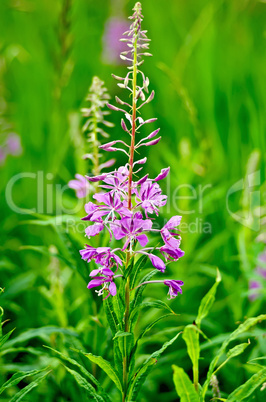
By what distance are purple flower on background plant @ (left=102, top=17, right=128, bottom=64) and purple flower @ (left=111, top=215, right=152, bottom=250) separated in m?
3.76

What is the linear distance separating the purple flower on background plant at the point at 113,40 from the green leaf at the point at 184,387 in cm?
395

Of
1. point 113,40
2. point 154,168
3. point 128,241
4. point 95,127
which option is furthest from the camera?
point 113,40

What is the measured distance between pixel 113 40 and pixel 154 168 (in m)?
2.07

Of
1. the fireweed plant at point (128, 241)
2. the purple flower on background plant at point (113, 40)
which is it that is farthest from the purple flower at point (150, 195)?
the purple flower on background plant at point (113, 40)

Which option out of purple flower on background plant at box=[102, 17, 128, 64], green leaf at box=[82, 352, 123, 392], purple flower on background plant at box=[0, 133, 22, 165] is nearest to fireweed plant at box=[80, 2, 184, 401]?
green leaf at box=[82, 352, 123, 392]

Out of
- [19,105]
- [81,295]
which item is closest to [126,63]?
[19,105]

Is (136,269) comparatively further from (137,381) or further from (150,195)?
(137,381)

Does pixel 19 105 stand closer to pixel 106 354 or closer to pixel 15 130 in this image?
pixel 15 130

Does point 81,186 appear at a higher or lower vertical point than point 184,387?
higher

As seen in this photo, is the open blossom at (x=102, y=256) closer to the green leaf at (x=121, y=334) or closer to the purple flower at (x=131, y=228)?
the purple flower at (x=131, y=228)

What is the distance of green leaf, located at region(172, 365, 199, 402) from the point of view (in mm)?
1295

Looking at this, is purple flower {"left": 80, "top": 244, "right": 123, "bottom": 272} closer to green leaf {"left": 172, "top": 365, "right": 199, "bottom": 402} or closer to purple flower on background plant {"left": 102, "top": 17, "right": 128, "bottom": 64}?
green leaf {"left": 172, "top": 365, "right": 199, "bottom": 402}

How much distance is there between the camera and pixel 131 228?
4.24 ft

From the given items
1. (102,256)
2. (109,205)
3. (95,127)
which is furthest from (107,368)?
(95,127)
